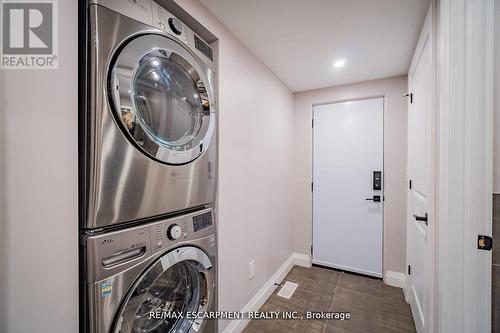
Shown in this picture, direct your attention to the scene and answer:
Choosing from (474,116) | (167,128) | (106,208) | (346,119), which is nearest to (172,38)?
(167,128)

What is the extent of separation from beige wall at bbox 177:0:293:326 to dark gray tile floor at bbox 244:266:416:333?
0.29 metres

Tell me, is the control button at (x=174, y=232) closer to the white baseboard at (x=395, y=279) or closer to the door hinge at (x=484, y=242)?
the door hinge at (x=484, y=242)

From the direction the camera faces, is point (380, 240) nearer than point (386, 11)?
No

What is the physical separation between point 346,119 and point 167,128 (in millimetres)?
2273

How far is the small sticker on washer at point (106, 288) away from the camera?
734 millimetres

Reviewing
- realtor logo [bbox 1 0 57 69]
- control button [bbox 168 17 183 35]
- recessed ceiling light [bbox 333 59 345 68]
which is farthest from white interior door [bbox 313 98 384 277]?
realtor logo [bbox 1 0 57 69]

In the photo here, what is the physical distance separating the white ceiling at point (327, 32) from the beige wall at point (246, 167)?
0.14 m

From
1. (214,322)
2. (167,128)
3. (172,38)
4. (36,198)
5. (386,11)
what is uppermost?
(386,11)

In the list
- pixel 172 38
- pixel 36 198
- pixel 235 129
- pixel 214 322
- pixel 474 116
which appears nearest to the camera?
pixel 36 198

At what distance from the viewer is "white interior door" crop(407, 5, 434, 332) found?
4.11 ft

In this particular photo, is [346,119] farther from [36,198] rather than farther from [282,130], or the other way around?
[36,198]

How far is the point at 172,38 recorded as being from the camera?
1022mm

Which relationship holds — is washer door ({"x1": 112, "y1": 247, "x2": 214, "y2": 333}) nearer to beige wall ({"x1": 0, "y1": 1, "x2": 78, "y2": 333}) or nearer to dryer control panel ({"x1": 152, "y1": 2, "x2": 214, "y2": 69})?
beige wall ({"x1": 0, "y1": 1, "x2": 78, "y2": 333})

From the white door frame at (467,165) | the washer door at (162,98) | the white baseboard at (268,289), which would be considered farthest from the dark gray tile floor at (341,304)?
the washer door at (162,98)
